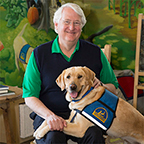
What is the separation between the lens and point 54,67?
1.47m

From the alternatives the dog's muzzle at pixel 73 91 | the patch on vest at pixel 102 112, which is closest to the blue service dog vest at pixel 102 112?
the patch on vest at pixel 102 112

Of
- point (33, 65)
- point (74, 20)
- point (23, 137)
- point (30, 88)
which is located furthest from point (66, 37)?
point (23, 137)

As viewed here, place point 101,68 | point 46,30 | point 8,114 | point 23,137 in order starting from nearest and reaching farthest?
point 101,68 → point 8,114 → point 23,137 → point 46,30

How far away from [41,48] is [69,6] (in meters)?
0.37

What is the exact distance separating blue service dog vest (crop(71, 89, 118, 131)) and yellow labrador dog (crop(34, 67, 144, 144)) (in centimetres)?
2

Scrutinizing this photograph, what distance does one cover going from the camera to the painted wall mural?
264 centimetres

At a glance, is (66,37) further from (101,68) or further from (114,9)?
(114,9)

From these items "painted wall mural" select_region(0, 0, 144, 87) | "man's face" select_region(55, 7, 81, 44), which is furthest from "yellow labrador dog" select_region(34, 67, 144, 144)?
"painted wall mural" select_region(0, 0, 144, 87)

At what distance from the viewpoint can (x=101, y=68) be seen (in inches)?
62.4

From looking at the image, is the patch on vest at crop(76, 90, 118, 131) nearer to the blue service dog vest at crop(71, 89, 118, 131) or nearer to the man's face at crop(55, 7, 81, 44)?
the blue service dog vest at crop(71, 89, 118, 131)

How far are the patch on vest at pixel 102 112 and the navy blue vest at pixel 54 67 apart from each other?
25 cm

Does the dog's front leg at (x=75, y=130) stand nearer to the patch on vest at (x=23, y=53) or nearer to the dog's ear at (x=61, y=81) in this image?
the dog's ear at (x=61, y=81)

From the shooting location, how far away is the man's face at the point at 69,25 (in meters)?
1.45

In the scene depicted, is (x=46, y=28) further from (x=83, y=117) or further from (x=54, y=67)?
(x=83, y=117)
